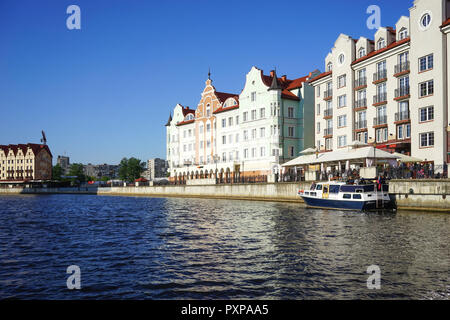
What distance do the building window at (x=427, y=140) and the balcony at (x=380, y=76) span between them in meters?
10.2

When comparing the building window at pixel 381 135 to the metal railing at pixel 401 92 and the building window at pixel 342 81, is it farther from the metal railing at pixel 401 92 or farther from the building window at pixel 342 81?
the building window at pixel 342 81

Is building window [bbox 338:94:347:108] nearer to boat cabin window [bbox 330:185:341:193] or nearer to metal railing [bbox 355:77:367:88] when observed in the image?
metal railing [bbox 355:77:367:88]

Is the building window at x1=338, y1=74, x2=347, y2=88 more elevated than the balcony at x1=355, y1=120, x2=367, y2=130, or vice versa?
the building window at x1=338, y1=74, x2=347, y2=88

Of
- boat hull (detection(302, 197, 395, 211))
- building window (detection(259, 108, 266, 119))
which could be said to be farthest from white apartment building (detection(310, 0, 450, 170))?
building window (detection(259, 108, 266, 119))

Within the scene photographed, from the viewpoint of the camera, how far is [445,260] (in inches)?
592

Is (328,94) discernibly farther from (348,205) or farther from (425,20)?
(348,205)

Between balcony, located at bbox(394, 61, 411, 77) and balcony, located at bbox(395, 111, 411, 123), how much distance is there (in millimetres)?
4446

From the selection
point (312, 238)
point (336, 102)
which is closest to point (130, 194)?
point (336, 102)

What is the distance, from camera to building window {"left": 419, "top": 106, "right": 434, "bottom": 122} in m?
41.1

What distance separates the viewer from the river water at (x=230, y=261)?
11477 mm

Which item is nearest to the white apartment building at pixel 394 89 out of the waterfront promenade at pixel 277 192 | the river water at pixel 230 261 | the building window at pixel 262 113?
the waterfront promenade at pixel 277 192

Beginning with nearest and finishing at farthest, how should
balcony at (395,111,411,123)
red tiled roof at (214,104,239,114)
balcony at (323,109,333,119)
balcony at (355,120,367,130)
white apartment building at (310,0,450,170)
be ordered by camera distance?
white apartment building at (310,0,450,170)
balcony at (395,111,411,123)
balcony at (355,120,367,130)
balcony at (323,109,333,119)
red tiled roof at (214,104,239,114)
